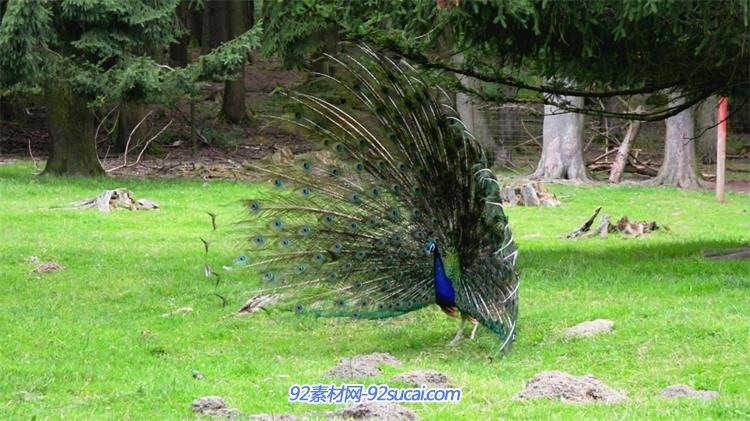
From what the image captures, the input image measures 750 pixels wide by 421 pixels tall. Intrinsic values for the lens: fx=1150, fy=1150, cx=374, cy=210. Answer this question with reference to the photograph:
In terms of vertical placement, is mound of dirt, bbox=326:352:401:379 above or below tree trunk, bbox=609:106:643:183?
below

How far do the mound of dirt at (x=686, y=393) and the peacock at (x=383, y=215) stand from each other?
1.80m

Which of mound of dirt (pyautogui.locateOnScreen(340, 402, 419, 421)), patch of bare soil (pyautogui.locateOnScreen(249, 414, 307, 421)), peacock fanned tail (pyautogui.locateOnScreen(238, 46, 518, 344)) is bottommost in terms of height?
patch of bare soil (pyautogui.locateOnScreen(249, 414, 307, 421))

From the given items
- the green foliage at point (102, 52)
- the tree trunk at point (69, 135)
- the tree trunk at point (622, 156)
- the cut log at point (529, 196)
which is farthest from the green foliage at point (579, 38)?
the tree trunk at point (622, 156)

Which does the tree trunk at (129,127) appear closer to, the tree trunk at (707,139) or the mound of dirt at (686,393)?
the tree trunk at (707,139)

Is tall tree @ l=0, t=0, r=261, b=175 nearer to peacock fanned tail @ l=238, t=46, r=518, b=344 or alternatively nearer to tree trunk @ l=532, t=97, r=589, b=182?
tree trunk @ l=532, t=97, r=589, b=182

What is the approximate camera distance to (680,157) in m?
27.4

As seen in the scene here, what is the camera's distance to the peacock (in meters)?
9.66

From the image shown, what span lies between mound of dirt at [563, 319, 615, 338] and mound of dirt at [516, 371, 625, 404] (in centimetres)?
212

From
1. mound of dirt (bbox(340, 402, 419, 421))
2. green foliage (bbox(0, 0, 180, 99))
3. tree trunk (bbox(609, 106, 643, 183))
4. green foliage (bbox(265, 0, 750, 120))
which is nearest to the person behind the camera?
mound of dirt (bbox(340, 402, 419, 421))

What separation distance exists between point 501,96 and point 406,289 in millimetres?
5507

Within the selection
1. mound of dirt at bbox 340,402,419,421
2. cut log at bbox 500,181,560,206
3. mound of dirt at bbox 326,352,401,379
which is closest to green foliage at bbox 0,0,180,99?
cut log at bbox 500,181,560,206

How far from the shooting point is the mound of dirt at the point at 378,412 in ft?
22.4

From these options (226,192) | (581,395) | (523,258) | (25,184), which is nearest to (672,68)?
(523,258)

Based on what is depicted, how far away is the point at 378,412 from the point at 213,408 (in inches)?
46.1
